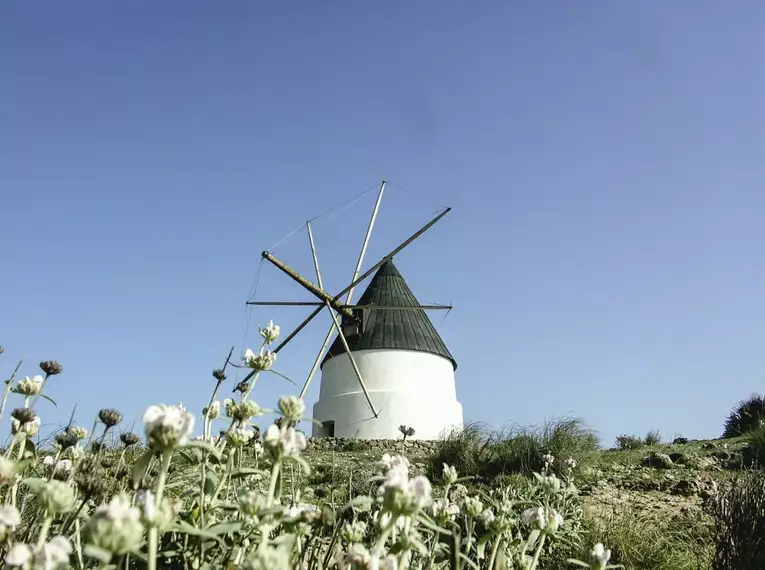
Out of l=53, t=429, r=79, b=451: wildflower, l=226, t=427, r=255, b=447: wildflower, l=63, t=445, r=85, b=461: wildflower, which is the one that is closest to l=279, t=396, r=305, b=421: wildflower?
l=226, t=427, r=255, b=447: wildflower

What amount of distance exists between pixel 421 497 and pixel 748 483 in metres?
4.71

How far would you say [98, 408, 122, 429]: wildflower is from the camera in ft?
7.73

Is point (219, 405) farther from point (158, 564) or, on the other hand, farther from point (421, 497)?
point (421, 497)

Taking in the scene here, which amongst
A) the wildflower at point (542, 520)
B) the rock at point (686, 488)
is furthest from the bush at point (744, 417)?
the wildflower at point (542, 520)

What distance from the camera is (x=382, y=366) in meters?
18.2

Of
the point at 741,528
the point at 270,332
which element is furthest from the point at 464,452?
the point at 270,332

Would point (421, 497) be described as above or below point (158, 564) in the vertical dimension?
above

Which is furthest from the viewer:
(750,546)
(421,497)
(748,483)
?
(748,483)

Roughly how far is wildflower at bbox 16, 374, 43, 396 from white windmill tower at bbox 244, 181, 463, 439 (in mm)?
14194

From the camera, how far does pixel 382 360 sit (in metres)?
18.3

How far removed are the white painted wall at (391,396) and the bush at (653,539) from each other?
11481 mm

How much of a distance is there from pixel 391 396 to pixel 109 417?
51.3 ft

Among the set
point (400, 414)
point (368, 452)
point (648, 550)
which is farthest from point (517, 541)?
point (400, 414)

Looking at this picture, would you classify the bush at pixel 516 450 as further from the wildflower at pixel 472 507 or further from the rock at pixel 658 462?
the wildflower at pixel 472 507
